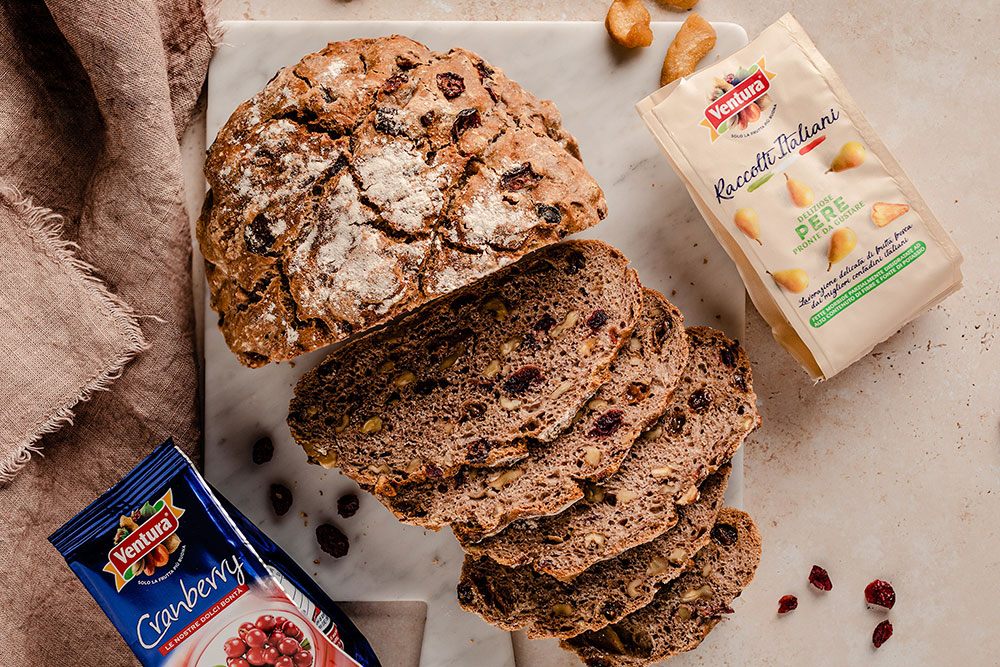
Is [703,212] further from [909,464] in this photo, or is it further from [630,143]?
[909,464]

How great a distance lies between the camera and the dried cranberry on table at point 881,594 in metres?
2.67

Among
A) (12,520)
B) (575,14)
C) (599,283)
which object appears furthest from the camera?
(575,14)

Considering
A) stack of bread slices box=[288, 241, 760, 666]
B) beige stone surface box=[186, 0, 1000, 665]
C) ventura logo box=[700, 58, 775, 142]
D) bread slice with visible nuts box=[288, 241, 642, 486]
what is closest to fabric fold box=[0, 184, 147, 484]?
beige stone surface box=[186, 0, 1000, 665]

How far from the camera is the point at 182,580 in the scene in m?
2.08

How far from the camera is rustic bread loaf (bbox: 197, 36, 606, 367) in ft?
6.41

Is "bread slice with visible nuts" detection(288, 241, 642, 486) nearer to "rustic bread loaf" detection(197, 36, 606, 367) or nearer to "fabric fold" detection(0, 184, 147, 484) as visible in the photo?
"rustic bread loaf" detection(197, 36, 606, 367)

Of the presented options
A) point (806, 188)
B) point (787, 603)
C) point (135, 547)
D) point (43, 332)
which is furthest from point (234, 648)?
point (806, 188)

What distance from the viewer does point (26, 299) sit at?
7.70 feet

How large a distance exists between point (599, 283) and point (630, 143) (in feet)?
1.94

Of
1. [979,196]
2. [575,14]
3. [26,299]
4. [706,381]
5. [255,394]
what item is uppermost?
[26,299]

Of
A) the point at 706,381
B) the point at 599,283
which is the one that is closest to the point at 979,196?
the point at 706,381

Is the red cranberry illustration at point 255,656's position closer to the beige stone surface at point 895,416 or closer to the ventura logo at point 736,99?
the beige stone surface at point 895,416

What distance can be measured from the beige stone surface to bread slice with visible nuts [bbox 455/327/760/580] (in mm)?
413

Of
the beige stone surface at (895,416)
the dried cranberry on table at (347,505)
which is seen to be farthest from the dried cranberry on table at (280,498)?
the beige stone surface at (895,416)
